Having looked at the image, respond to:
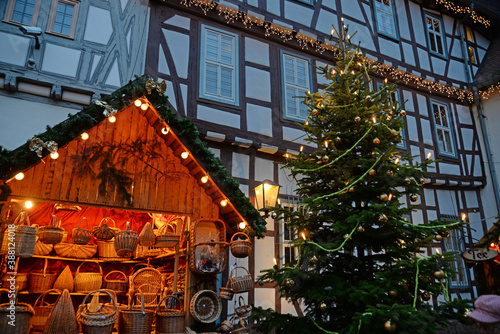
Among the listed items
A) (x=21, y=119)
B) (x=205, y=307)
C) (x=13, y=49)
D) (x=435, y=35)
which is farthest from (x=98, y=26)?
(x=435, y=35)

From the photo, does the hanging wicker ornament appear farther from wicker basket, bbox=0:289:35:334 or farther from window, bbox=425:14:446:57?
window, bbox=425:14:446:57

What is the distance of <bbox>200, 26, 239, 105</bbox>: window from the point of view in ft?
24.4

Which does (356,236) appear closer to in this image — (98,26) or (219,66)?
(219,66)

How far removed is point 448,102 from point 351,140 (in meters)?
7.97

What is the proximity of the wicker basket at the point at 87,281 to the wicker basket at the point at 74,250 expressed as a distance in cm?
21

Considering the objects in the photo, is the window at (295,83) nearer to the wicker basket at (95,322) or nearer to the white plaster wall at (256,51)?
the white plaster wall at (256,51)

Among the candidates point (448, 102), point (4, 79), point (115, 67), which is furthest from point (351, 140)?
point (448, 102)

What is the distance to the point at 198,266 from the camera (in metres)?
4.82

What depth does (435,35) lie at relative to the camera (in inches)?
455

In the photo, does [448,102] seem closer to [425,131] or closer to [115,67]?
[425,131]

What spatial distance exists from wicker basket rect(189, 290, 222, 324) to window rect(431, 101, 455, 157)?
838cm

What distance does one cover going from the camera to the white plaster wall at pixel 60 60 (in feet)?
20.1

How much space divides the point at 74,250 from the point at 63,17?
4073 millimetres

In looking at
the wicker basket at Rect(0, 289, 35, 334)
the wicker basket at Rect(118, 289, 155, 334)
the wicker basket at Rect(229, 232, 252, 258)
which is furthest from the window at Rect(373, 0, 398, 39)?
the wicker basket at Rect(0, 289, 35, 334)
